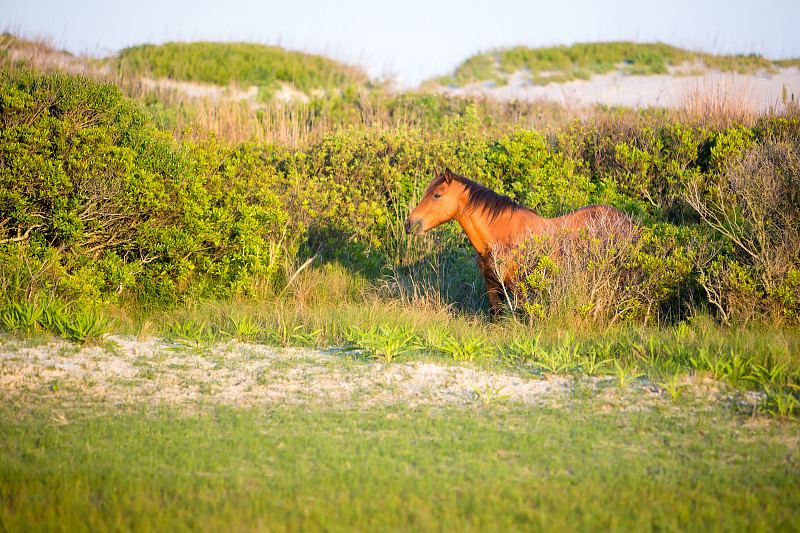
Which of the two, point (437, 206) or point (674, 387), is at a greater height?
point (437, 206)

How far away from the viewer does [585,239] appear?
6910mm

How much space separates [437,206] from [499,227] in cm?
71

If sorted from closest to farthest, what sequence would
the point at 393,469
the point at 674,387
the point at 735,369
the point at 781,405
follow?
the point at 393,469
the point at 781,405
the point at 674,387
the point at 735,369

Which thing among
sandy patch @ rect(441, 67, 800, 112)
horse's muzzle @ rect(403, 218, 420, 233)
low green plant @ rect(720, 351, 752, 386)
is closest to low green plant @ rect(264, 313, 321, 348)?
horse's muzzle @ rect(403, 218, 420, 233)

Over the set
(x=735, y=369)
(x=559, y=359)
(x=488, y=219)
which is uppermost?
(x=488, y=219)

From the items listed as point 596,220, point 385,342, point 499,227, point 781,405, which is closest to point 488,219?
point 499,227

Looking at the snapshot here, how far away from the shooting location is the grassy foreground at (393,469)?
2.89m

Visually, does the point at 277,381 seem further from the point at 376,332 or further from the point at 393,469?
the point at 393,469

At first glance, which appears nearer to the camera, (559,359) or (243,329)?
(559,359)

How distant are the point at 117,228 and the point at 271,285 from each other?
1.97 m

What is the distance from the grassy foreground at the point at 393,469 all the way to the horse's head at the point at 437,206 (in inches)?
121

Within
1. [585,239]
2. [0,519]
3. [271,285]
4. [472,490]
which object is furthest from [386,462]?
[271,285]

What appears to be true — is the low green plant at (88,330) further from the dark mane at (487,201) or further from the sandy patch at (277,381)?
the dark mane at (487,201)

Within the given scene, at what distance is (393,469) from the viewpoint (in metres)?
3.40
